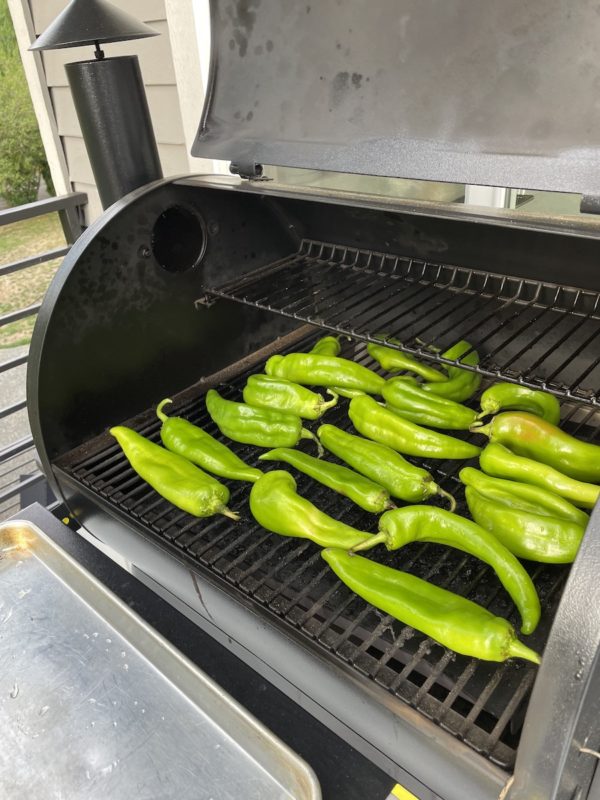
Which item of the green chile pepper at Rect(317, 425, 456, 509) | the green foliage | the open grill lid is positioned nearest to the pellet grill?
the open grill lid

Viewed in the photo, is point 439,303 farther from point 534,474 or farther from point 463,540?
point 463,540

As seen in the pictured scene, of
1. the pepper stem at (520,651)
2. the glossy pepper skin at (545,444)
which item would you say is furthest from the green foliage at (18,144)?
the pepper stem at (520,651)

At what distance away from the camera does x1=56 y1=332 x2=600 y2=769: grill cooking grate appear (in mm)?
1013

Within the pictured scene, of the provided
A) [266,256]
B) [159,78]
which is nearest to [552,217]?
[266,256]

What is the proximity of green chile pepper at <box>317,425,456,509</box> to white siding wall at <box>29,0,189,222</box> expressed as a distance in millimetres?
1960

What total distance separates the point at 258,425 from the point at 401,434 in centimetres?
40

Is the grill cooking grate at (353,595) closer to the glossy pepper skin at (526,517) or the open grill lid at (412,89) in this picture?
the glossy pepper skin at (526,517)

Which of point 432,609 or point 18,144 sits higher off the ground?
point 18,144

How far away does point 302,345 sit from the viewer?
7.13 feet

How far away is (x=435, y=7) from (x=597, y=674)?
4.00ft

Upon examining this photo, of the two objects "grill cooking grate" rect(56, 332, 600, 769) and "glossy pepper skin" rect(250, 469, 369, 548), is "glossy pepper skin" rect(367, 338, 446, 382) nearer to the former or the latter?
"grill cooking grate" rect(56, 332, 600, 769)

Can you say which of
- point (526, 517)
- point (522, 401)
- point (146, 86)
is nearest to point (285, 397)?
point (522, 401)

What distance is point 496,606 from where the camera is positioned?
1181mm

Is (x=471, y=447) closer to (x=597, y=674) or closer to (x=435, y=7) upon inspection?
(x=597, y=674)
